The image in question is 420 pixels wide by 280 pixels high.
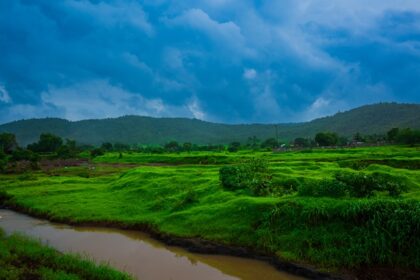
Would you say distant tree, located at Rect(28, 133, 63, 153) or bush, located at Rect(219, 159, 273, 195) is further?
distant tree, located at Rect(28, 133, 63, 153)

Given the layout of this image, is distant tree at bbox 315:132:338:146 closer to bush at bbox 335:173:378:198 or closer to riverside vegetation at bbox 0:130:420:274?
riverside vegetation at bbox 0:130:420:274

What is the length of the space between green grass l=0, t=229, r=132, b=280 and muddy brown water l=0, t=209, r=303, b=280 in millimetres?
2599

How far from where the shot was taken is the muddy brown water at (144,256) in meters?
18.1

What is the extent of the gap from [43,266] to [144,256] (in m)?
6.25

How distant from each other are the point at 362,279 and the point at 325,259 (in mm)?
1794

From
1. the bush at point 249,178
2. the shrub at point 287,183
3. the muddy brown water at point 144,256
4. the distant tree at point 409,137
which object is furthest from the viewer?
the distant tree at point 409,137

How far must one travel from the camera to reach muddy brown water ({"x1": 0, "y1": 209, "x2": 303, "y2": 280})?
18.1 m

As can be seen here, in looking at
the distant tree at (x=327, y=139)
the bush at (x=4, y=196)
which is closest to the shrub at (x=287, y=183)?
the bush at (x=4, y=196)

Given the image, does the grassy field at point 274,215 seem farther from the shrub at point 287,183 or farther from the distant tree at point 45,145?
the distant tree at point 45,145

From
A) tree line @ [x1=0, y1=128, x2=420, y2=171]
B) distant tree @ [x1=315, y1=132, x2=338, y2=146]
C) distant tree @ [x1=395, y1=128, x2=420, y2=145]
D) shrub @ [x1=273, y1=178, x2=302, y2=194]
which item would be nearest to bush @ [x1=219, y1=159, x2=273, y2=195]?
shrub @ [x1=273, y1=178, x2=302, y2=194]

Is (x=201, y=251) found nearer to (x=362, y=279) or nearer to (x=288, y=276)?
(x=288, y=276)

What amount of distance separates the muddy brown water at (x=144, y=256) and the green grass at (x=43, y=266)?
2599 mm

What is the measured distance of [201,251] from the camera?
2089 centimetres

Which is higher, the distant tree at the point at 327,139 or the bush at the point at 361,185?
the distant tree at the point at 327,139
